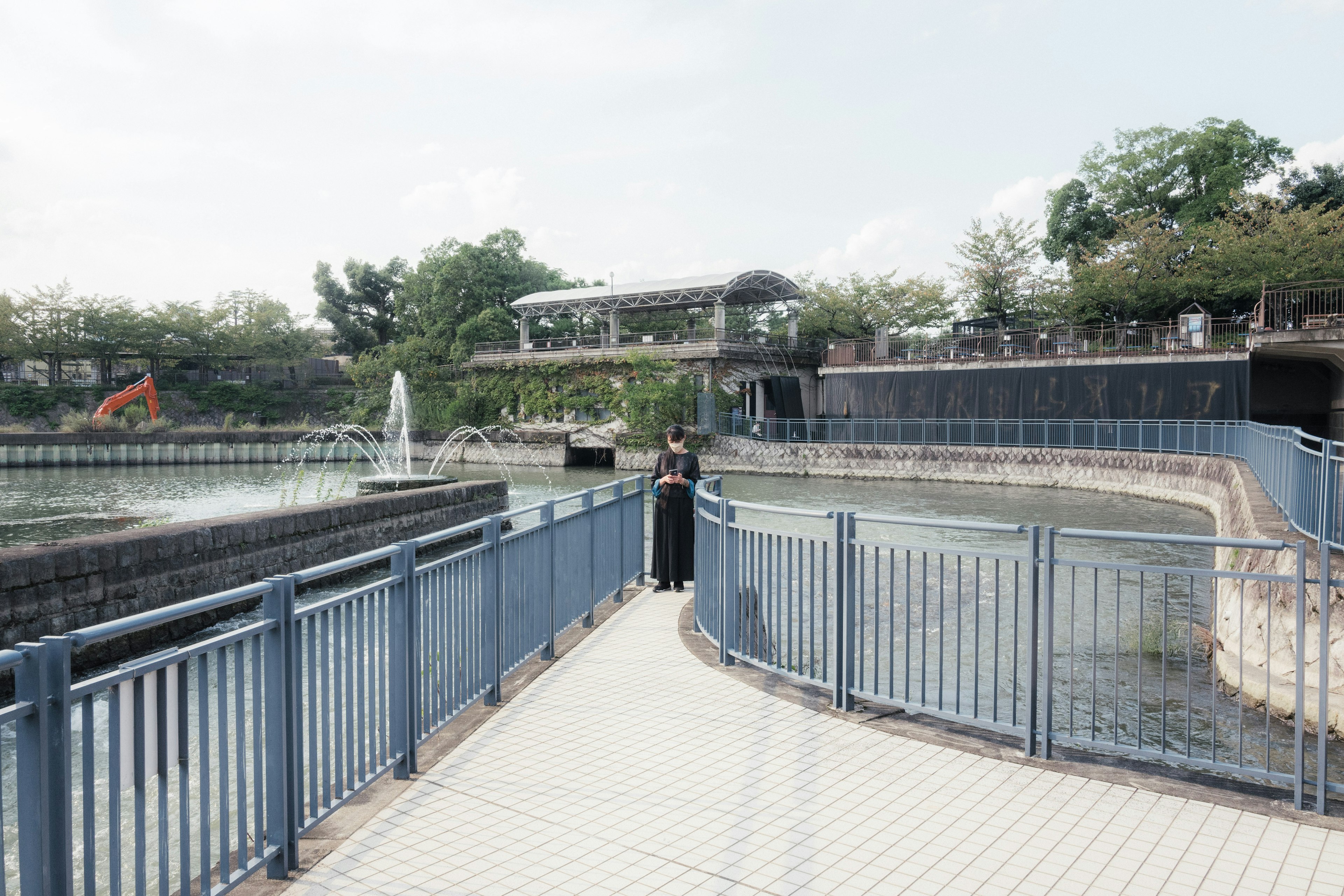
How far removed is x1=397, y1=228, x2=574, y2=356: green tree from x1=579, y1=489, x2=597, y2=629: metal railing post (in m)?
48.1

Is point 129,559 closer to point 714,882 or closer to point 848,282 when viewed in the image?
point 714,882

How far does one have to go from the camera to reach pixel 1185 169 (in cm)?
4534

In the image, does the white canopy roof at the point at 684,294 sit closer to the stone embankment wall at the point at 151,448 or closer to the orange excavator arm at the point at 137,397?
the stone embankment wall at the point at 151,448

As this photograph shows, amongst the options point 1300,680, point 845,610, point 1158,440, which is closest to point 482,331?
point 1158,440

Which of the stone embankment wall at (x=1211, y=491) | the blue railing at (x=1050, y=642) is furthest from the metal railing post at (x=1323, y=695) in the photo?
the stone embankment wall at (x=1211, y=491)

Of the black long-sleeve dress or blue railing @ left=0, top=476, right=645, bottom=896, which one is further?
the black long-sleeve dress

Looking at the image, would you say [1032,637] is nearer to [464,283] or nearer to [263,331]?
[464,283]

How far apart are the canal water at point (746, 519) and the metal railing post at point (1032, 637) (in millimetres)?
208

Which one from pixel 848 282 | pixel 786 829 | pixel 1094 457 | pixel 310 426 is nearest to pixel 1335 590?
pixel 786 829

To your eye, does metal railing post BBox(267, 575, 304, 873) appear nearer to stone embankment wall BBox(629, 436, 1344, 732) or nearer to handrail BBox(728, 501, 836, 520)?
handrail BBox(728, 501, 836, 520)

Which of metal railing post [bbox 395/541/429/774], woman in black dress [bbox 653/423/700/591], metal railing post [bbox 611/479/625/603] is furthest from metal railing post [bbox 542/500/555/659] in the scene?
metal railing post [bbox 395/541/429/774]

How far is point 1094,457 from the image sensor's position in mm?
29031

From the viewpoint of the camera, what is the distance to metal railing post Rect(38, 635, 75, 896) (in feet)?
8.07

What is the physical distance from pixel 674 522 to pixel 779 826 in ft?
17.2
